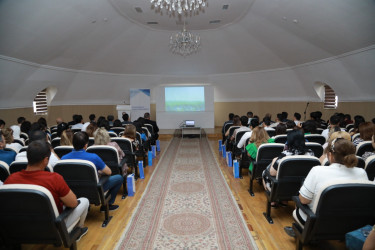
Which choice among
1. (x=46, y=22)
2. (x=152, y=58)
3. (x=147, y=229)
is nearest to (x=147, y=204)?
(x=147, y=229)

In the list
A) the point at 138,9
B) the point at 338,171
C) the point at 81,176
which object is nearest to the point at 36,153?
the point at 81,176

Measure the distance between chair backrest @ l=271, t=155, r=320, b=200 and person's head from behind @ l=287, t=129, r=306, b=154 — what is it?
0.19 metres

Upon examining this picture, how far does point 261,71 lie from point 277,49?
7.60 ft

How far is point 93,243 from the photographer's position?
279cm

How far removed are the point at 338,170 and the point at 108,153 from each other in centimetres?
293

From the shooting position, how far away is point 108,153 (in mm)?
3637

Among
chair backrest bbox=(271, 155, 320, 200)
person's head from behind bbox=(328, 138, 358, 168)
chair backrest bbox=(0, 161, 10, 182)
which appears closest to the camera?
person's head from behind bbox=(328, 138, 358, 168)

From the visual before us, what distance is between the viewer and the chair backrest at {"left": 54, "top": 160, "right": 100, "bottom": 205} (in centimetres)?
270

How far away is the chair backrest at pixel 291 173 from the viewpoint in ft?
9.12

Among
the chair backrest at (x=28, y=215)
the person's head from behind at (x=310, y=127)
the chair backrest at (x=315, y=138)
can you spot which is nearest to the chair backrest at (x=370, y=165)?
the chair backrest at (x=315, y=138)

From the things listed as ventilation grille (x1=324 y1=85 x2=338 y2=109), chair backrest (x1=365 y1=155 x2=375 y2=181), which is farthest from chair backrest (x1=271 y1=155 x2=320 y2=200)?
ventilation grille (x1=324 y1=85 x2=338 y2=109)

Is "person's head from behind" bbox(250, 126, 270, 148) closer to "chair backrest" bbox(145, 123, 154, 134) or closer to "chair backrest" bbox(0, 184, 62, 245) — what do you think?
"chair backrest" bbox(0, 184, 62, 245)

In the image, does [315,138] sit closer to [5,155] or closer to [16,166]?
[16,166]

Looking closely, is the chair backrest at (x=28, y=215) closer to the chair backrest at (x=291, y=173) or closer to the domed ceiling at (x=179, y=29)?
the chair backrest at (x=291, y=173)
